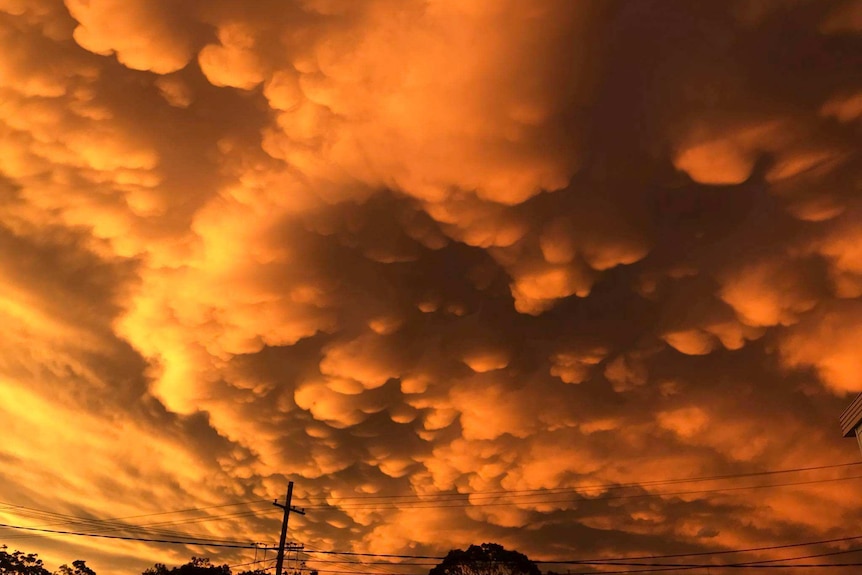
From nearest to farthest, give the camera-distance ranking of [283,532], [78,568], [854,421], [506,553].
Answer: [854,421], [283,532], [506,553], [78,568]

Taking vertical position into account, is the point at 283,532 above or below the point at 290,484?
below

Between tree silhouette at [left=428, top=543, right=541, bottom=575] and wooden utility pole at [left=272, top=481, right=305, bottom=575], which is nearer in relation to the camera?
wooden utility pole at [left=272, top=481, right=305, bottom=575]

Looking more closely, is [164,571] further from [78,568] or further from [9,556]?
[9,556]

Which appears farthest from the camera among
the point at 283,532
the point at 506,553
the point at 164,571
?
the point at 164,571

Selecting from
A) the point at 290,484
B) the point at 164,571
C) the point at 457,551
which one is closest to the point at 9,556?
the point at 164,571

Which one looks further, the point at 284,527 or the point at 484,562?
the point at 484,562

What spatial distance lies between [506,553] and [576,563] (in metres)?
22.7

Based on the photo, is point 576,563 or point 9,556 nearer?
point 576,563

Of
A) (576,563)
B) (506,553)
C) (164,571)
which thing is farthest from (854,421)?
(164,571)

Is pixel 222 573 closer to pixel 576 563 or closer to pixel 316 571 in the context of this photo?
pixel 316 571

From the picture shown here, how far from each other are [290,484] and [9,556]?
33.1m

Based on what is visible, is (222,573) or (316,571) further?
(222,573)

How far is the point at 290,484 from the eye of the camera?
123 feet

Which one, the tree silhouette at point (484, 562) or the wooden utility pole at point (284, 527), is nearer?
the wooden utility pole at point (284, 527)
